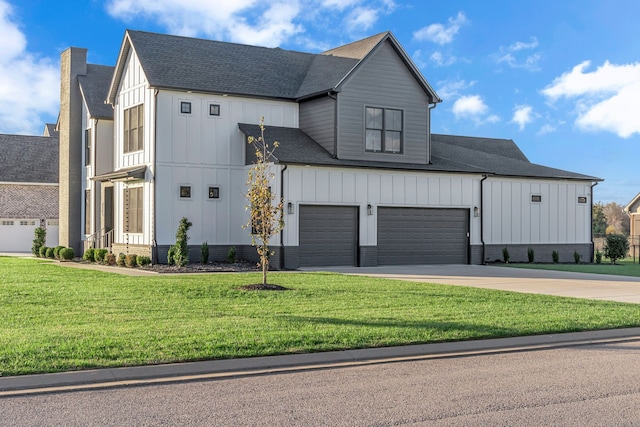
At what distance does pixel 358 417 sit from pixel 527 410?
1680mm

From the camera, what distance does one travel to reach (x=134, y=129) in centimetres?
2831

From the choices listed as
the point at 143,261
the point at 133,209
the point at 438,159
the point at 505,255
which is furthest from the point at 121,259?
the point at 505,255

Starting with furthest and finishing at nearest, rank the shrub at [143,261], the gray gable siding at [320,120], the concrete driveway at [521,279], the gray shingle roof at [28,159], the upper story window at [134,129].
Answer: the gray shingle roof at [28,159]
the gray gable siding at [320,120]
the upper story window at [134,129]
the shrub at [143,261]
the concrete driveway at [521,279]

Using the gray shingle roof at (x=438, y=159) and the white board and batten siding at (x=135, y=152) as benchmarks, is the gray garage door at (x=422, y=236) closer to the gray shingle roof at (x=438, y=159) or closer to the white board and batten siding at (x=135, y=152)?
the gray shingle roof at (x=438, y=159)

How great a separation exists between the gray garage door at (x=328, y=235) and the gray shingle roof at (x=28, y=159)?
26444 mm

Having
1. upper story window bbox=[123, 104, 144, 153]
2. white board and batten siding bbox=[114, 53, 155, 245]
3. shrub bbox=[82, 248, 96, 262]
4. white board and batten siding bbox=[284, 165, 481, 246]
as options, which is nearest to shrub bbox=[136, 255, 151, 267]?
white board and batten siding bbox=[114, 53, 155, 245]

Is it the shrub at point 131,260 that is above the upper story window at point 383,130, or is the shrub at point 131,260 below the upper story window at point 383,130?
below

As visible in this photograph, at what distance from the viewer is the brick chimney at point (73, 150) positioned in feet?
115

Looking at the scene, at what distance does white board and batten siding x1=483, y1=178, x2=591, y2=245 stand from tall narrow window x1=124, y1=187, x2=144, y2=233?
1399 centimetres

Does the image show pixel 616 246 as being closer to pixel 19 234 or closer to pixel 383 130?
pixel 383 130

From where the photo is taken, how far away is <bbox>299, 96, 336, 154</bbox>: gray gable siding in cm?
2789

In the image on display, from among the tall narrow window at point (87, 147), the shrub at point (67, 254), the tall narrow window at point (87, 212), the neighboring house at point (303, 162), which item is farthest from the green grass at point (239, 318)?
the tall narrow window at point (87, 147)

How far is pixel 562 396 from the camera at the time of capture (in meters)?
7.73

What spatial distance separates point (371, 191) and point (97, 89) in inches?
587
